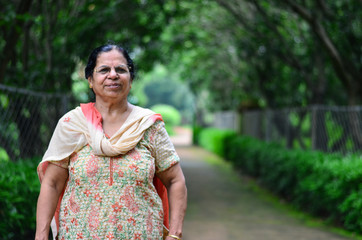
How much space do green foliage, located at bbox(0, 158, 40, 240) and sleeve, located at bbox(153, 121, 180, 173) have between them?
2.00 meters

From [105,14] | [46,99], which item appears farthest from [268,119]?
[46,99]

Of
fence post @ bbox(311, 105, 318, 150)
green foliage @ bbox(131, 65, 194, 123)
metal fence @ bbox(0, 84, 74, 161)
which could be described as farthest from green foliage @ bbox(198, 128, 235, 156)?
green foliage @ bbox(131, 65, 194, 123)

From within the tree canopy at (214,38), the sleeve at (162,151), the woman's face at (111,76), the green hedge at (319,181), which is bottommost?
the green hedge at (319,181)

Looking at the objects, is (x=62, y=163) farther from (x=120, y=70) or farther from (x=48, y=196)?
(x=120, y=70)

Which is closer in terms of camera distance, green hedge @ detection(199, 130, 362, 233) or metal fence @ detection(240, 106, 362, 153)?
green hedge @ detection(199, 130, 362, 233)

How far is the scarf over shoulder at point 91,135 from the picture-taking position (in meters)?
2.57

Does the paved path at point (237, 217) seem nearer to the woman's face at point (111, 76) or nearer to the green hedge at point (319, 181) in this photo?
the green hedge at point (319, 181)

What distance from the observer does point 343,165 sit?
7742mm

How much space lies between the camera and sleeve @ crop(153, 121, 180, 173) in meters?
2.77

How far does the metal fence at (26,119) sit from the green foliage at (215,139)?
1465cm

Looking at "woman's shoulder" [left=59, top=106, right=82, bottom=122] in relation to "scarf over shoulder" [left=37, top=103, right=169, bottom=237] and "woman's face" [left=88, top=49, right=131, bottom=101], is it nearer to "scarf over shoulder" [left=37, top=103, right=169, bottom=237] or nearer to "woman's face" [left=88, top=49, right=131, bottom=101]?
"scarf over shoulder" [left=37, top=103, right=169, bottom=237]

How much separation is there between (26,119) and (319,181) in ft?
15.5

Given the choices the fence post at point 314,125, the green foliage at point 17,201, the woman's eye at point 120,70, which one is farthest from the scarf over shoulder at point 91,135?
the fence post at point 314,125

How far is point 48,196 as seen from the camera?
2.68 meters
